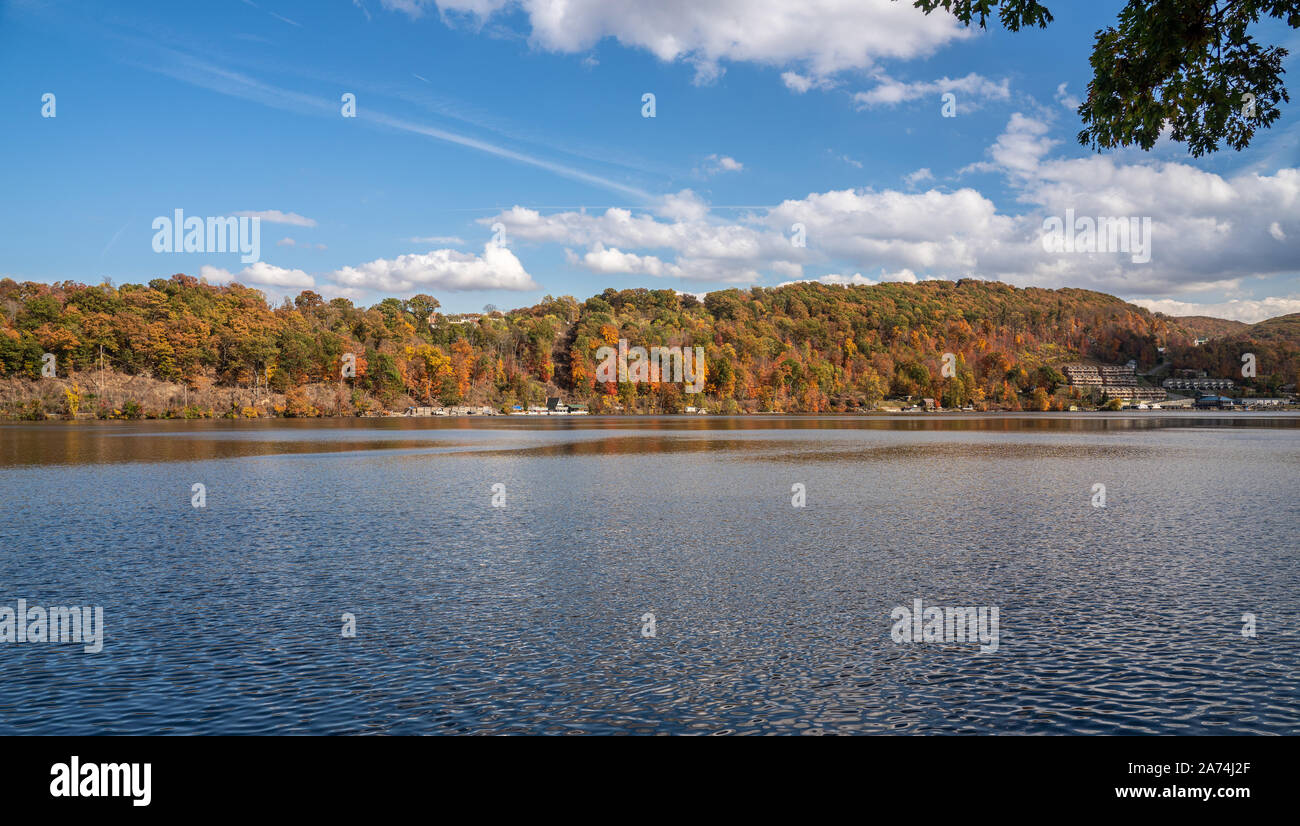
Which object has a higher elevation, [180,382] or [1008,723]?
[180,382]

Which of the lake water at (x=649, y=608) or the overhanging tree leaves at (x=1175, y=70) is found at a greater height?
the overhanging tree leaves at (x=1175, y=70)

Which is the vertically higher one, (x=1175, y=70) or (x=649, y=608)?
(x=1175, y=70)

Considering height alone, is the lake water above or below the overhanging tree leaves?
below

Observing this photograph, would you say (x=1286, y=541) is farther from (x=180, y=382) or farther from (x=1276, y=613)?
(x=180, y=382)

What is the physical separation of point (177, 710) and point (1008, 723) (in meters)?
9.83

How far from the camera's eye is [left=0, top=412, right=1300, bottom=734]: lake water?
9477 mm

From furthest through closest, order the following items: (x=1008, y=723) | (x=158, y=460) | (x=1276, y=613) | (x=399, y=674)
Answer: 1. (x=158, y=460)
2. (x=1276, y=613)
3. (x=399, y=674)
4. (x=1008, y=723)

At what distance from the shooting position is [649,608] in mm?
14312

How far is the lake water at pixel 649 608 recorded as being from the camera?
9.48 meters
